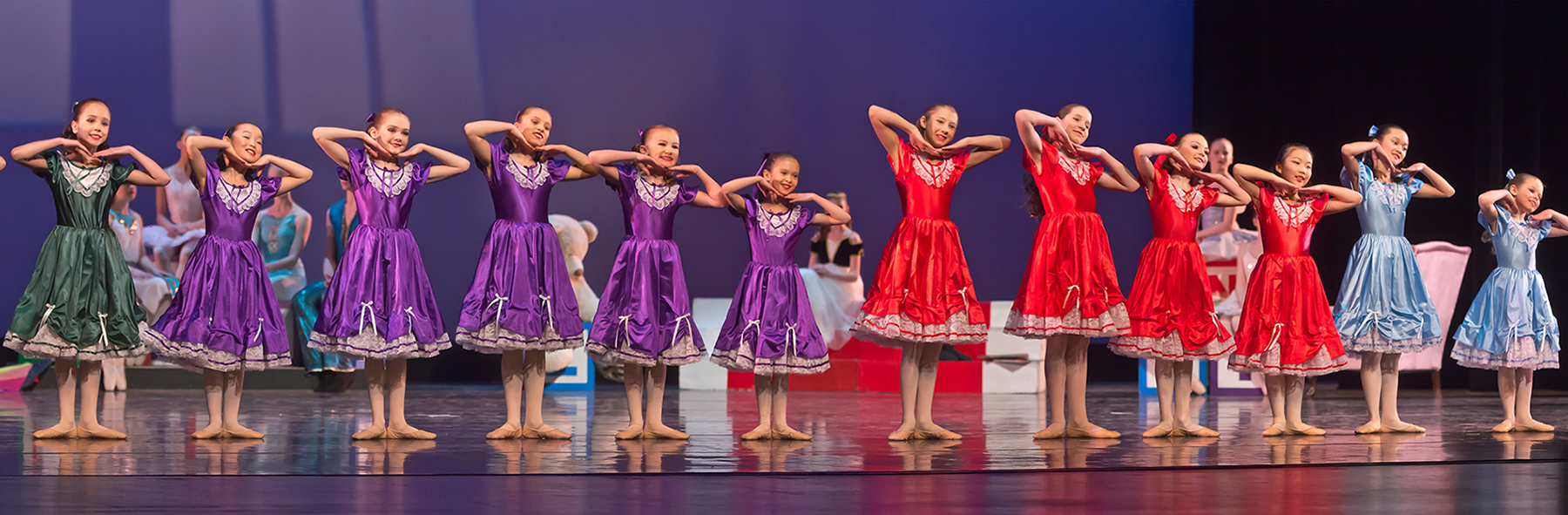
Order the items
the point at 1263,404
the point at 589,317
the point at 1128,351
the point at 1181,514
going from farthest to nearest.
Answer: the point at 589,317 < the point at 1263,404 < the point at 1128,351 < the point at 1181,514

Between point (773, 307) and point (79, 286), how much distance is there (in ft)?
6.92

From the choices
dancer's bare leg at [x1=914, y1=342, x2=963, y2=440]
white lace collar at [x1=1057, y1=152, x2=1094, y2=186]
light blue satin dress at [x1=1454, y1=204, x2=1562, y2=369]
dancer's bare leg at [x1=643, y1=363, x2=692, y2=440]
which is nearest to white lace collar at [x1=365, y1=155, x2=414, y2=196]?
dancer's bare leg at [x1=643, y1=363, x2=692, y2=440]

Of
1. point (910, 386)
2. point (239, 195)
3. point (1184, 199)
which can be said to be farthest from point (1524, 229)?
point (239, 195)

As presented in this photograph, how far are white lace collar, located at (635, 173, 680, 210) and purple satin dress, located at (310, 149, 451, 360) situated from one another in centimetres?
70

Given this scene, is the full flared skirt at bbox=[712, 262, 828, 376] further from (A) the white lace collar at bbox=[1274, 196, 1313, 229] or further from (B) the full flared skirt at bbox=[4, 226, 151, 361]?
(B) the full flared skirt at bbox=[4, 226, 151, 361]

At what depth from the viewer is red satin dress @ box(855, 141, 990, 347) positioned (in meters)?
4.01

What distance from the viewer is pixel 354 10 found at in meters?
7.77

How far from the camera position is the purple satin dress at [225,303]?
3918 millimetres

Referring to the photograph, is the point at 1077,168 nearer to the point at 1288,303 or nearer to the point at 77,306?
the point at 1288,303

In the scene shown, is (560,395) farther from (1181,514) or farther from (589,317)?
(1181,514)

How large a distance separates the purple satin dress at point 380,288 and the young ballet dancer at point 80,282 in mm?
655

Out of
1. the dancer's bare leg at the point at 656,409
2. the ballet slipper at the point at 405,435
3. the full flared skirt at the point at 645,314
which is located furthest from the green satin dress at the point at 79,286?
the dancer's bare leg at the point at 656,409

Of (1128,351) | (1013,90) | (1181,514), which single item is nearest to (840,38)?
(1013,90)

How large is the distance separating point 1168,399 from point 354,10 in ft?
18.0
